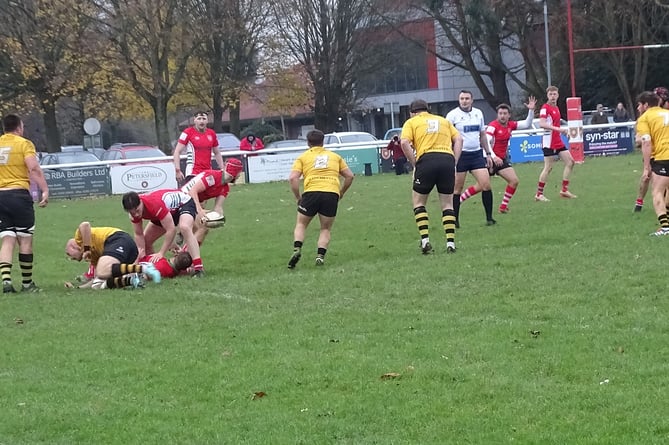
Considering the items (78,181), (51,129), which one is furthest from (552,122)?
(51,129)

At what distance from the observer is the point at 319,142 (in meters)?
12.5

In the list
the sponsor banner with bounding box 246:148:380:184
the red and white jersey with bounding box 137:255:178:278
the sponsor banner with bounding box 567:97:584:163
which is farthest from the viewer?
the sponsor banner with bounding box 246:148:380:184

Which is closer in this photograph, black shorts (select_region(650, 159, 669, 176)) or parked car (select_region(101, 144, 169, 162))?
black shorts (select_region(650, 159, 669, 176))

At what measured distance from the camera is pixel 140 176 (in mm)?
30031

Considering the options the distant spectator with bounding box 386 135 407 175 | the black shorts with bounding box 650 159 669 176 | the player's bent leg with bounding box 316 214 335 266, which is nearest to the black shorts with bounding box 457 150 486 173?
the black shorts with bounding box 650 159 669 176

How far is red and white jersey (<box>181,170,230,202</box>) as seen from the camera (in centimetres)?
1298

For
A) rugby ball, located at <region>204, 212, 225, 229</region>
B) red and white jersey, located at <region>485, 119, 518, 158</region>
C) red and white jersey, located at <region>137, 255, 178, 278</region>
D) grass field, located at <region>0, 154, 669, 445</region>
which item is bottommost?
grass field, located at <region>0, 154, 669, 445</region>

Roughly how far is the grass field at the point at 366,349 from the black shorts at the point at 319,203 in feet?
Answer: 2.32

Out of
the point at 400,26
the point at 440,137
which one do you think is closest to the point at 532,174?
the point at 440,137

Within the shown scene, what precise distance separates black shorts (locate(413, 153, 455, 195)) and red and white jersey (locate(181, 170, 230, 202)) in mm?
2780

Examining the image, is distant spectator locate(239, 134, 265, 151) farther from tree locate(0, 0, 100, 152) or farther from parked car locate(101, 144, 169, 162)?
tree locate(0, 0, 100, 152)

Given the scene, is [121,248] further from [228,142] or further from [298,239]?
[228,142]

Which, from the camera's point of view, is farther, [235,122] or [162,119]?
[235,122]

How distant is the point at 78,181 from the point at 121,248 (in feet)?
61.8
